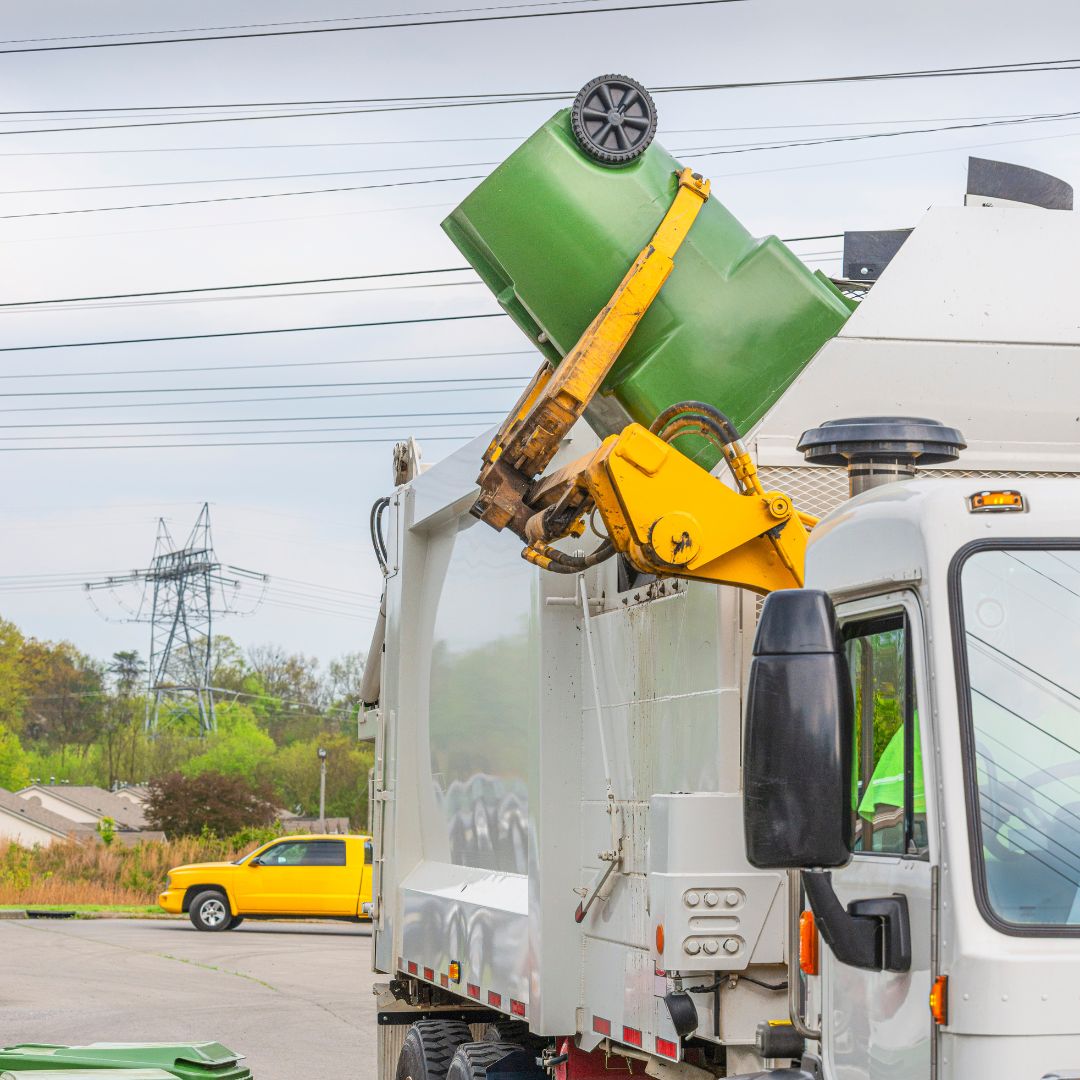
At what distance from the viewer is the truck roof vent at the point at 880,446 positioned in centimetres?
382

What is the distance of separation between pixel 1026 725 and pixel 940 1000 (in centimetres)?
51

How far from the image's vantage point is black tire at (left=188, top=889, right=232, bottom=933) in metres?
26.6

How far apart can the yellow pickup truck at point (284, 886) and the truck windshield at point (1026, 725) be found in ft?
78.4

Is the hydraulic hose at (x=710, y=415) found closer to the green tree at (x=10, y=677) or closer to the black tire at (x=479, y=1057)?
the black tire at (x=479, y=1057)

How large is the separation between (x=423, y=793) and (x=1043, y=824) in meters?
4.80

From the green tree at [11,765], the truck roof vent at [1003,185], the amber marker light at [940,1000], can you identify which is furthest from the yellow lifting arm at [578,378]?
the green tree at [11,765]

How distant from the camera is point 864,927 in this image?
10.4ft

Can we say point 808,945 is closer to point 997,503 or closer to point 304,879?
point 997,503

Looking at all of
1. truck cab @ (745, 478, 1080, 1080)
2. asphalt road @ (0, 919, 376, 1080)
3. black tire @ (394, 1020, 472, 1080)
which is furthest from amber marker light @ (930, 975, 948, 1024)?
asphalt road @ (0, 919, 376, 1080)

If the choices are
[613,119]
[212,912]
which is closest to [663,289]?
[613,119]

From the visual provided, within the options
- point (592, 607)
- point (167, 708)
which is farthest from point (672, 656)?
point (167, 708)

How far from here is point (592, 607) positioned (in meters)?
5.42

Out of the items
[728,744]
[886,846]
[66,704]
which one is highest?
[66,704]

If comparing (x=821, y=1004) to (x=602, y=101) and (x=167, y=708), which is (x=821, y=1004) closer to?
(x=602, y=101)
